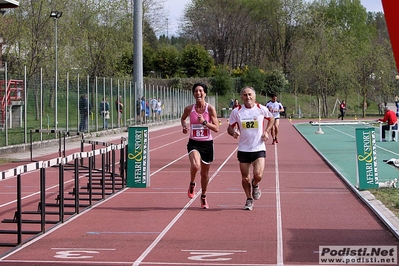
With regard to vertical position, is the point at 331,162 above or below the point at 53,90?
below

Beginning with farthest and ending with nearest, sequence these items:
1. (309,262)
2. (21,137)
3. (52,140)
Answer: (52,140)
(21,137)
(309,262)

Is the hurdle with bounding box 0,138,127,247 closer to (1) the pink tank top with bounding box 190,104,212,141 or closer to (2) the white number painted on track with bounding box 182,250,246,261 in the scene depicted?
(1) the pink tank top with bounding box 190,104,212,141

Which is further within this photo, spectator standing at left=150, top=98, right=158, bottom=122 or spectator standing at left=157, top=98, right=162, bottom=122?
spectator standing at left=157, top=98, right=162, bottom=122

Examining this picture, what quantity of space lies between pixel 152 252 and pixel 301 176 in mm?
9513

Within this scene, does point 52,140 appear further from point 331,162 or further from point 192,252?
point 192,252

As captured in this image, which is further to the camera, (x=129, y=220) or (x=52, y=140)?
(x=52, y=140)

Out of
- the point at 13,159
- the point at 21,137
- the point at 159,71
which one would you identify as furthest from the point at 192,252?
the point at 159,71

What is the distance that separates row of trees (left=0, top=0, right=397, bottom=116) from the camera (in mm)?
44750

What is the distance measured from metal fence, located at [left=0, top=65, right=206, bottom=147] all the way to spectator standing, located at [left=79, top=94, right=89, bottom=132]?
0.56 feet

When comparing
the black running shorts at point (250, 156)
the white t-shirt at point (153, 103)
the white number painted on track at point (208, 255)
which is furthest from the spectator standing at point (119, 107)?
the white number painted on track at point (208, 255)

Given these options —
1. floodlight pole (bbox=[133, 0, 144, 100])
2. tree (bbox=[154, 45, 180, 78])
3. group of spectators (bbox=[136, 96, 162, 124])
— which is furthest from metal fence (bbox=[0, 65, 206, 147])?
tree (bbox=[154, 45, 180, 78])

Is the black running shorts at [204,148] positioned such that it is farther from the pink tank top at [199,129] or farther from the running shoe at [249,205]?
the running shoe at [249,205]

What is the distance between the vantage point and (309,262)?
326 inches

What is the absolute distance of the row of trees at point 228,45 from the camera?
4475 cm
